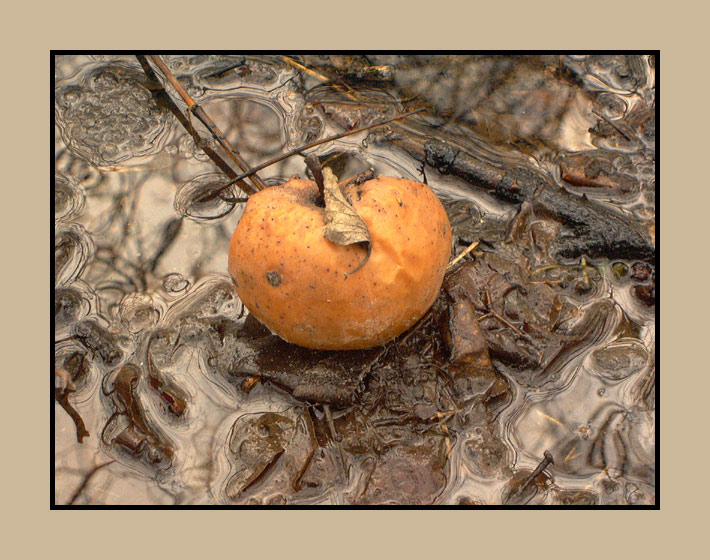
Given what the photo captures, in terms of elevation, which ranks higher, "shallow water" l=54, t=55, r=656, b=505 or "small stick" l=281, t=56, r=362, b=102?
"small stick" l=281, t=56, r=362, b=102

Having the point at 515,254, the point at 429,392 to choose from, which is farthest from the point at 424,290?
the point at 515,254

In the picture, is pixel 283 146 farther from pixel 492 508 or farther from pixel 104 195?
pixel 492 508

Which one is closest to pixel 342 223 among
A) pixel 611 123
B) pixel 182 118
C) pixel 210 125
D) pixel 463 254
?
pixel 463 254

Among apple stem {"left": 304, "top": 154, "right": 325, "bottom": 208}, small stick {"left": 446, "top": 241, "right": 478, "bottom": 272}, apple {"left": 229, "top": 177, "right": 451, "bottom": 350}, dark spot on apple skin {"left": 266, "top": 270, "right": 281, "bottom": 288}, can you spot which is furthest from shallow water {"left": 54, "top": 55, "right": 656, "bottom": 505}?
apple stem {"left": 304, "top": 154, "right": 325, "bottom": 208}

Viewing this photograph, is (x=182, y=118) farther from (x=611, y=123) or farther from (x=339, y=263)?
(x=611, y=123)

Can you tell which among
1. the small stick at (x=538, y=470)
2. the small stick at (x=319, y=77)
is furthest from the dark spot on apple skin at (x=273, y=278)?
the small stick at (x=319, y=77)

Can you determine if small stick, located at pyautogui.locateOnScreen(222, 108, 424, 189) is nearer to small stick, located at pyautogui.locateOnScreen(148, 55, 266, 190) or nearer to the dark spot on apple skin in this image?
small stick, located at pyautogui.locateOnScreen(148, 55, 266, 190)

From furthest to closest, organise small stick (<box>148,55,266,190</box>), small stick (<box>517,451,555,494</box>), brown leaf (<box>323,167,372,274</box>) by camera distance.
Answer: small stick (<box>148,55,266,190</box>), small stick (<box>517,451,555,494</box>), brown leaf (<box>323,167,372,274</box>)
